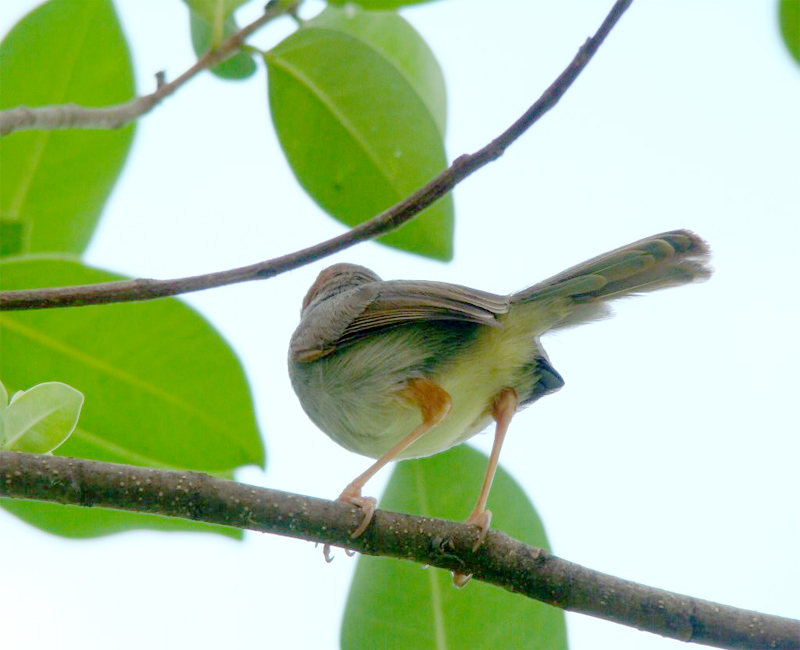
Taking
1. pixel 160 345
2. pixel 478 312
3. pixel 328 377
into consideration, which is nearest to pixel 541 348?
pixel 478 312

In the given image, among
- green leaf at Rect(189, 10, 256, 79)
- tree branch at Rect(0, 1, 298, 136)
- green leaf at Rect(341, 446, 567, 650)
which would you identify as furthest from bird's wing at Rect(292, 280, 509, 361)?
tree branch at Rect(0, 1, 298, 136)

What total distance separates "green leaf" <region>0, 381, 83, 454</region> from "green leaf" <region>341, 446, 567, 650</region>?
37.7 inches

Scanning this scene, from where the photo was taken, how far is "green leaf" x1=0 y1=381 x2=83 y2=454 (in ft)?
7.38

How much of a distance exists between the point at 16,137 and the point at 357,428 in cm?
153

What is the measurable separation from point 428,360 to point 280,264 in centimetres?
139

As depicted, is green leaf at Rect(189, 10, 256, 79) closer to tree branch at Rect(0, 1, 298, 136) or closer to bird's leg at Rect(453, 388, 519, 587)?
tree branch at Rect(0, 1, 298, 136)

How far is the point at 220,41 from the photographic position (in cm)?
293

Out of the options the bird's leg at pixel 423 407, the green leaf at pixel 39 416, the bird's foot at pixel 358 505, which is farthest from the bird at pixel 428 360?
the green leaf at pixel 39 416

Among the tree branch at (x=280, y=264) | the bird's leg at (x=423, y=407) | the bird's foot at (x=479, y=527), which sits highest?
the bird's leg at (x=423, y=407)

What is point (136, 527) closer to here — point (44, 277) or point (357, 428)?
point (44, 277)

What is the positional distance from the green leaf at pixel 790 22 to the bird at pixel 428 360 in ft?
2.94

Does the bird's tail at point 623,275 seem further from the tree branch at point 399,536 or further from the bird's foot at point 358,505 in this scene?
the tree branch at point 399,536

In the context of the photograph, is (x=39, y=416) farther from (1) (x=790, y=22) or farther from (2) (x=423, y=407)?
(1) (x=790, y=22)

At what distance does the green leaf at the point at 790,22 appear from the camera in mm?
2656
